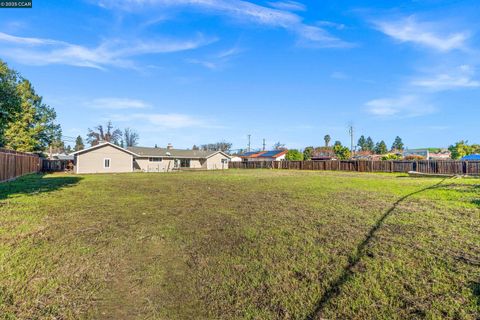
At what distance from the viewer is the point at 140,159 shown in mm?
33969

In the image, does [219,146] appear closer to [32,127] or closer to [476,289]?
[32,127]

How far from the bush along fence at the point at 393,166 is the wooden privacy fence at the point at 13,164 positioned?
99.0 feet

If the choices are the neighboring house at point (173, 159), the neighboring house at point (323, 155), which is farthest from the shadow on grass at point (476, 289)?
the neighboring house at point (323, 155)

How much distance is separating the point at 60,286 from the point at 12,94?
12367mm

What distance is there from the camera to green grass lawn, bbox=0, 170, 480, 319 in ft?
8.88

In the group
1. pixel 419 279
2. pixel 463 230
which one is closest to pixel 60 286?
pixel 419 279

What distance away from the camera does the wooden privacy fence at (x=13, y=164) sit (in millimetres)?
13794

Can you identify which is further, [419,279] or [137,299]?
[419,279]

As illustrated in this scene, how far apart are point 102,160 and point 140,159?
605 cm

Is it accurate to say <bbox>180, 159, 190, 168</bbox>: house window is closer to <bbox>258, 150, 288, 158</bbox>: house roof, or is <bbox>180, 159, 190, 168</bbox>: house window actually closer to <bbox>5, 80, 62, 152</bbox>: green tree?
<bbox>5, 80, 62, 152</bbox>: green tree

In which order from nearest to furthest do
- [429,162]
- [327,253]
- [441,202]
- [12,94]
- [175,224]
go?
[327,253] < [175,224] < [441,202] < [12,94] < [429,162]

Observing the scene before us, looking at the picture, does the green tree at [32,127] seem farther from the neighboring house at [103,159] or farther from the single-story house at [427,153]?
the single-story house at [427,153]

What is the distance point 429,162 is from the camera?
2500 centimetres

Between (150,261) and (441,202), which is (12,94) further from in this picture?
(441,202)
